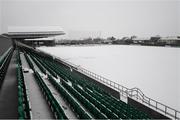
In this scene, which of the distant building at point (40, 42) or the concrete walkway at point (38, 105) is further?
the distant building at point (40, 42)

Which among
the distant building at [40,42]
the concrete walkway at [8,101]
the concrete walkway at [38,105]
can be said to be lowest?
the concrete walkway at [38,105]

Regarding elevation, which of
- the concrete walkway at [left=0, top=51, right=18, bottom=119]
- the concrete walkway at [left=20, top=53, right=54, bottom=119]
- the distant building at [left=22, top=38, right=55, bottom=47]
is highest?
the distant building at [left=22, top=38, right=55, bottom=47]

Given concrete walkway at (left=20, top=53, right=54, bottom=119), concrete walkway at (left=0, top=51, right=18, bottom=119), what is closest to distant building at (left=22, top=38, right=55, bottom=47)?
concrete walkway at (left=0, top=51, right=18, bottom=119)

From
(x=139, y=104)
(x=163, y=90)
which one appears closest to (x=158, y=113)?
(x=139, y=104)

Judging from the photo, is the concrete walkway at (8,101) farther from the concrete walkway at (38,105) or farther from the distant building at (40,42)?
the distant building at (40,42)

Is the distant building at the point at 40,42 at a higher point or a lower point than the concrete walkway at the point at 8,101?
higher

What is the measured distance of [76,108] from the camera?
718 cm

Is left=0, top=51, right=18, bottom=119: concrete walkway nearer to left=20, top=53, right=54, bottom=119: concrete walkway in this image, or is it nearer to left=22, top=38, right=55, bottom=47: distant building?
left=20, top=53, right=54, bottom=119: concrete walkway

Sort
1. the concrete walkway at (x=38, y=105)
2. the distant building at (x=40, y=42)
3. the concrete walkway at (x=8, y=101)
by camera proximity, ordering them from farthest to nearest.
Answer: the distant building at (x=40, y=42) → the concrete walkway at (x=38, y=105) → the concrete walkway at (x=8, y=101)

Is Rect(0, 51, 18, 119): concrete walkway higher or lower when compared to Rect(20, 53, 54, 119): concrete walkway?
higher

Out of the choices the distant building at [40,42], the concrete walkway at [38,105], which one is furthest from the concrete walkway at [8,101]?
the distant building at [40,42]

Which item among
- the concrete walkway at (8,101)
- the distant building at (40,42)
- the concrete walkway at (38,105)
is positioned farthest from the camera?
the distant building at (40,42)

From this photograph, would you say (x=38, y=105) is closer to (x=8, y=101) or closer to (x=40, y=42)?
(x=8, y=101)

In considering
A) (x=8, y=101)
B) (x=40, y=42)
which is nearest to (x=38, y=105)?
(x=8, y=101)
